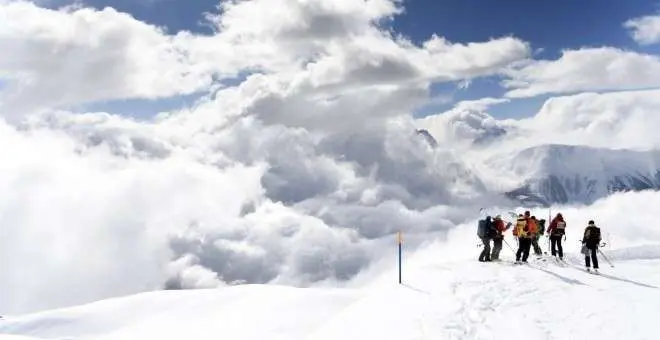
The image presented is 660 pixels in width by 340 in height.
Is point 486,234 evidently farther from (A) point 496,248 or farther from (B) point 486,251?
(A) point 496,248

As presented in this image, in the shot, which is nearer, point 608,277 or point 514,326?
point 514,326

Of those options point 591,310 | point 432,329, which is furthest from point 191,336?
point 591,310

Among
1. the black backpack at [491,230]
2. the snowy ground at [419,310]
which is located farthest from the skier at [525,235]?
the black backpack at [491,230]

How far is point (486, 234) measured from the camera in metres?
28.6

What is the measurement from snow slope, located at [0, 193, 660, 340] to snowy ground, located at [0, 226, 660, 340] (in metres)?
0.04

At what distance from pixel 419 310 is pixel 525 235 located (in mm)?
11202

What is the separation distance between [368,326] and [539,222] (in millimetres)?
15751

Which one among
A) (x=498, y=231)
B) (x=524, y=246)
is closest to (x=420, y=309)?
(x=498, y=231)

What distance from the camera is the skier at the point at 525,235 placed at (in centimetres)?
2831

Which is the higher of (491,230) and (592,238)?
(491,230)

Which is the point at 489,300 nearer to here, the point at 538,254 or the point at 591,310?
the point at 591,310

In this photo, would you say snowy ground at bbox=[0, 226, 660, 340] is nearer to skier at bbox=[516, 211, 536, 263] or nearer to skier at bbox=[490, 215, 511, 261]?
skier at bbox=[516, 211, 536, 263]

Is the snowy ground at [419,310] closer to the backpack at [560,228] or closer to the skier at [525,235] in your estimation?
the skier at [525,235]

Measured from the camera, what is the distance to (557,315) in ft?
61.3
